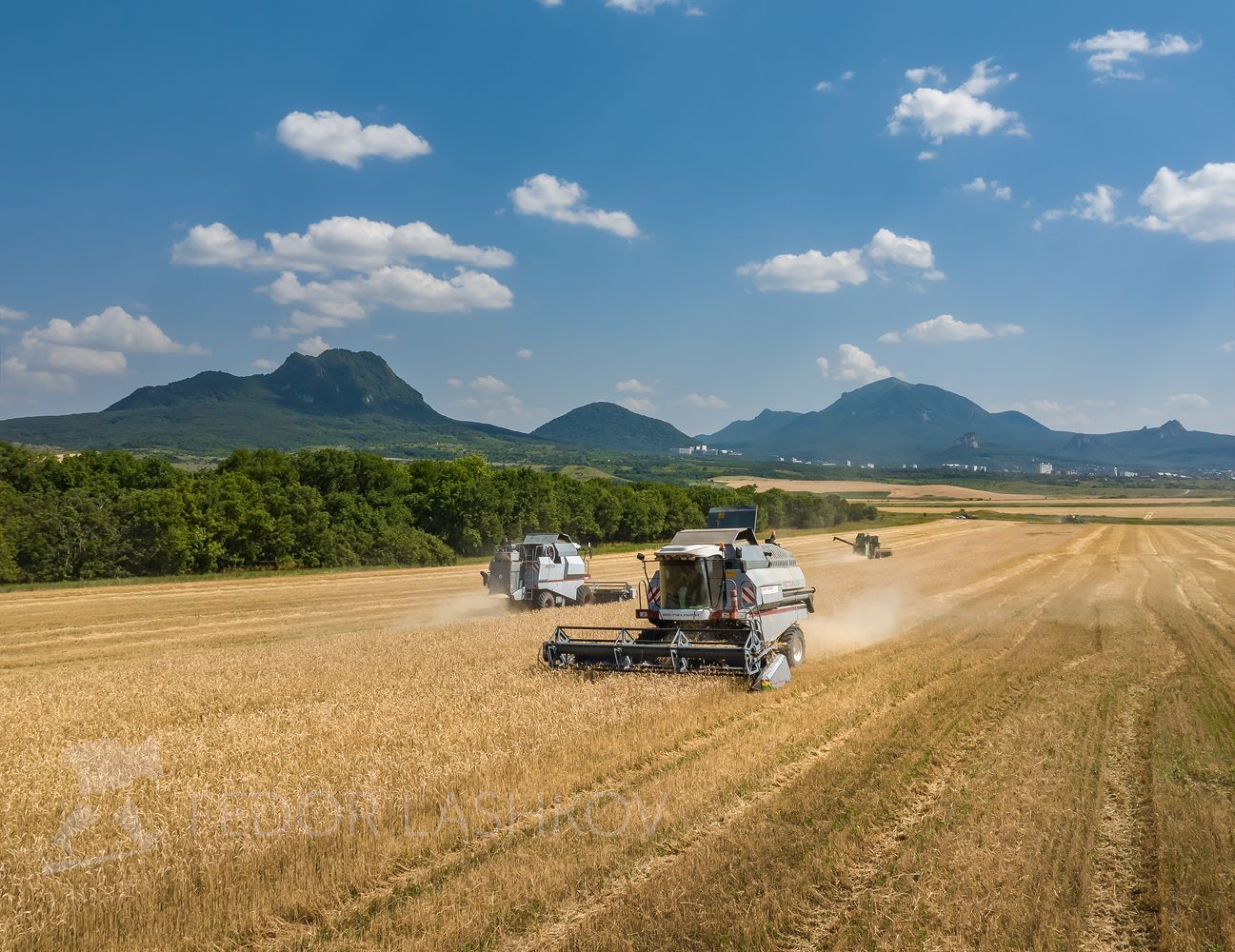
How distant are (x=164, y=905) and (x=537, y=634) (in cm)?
1463

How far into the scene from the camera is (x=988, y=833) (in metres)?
7.89

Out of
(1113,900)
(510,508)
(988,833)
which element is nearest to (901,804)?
(988,833)

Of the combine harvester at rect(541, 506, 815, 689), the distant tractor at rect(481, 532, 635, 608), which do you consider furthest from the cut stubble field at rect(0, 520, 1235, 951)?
the distant tractor at rect(481, 532, 635, 608)

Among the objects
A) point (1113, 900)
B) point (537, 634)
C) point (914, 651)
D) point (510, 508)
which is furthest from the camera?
point (510, 508)

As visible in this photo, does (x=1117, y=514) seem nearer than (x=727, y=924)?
No

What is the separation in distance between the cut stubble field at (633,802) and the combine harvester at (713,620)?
0.56m

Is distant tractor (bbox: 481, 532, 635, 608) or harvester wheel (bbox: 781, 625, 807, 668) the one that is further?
distant tractor (bbox: 481, 532, 635, 608)

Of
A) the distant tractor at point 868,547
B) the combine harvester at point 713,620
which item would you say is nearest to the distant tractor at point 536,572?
the combine harvester at point 713,620

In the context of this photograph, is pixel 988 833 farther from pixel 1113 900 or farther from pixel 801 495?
pixel 801 495

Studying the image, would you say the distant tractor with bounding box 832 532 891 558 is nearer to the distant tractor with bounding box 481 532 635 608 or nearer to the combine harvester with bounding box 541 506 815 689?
the distant tractor with bounding box 481 532 635 608

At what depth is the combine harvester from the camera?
15.0 metres

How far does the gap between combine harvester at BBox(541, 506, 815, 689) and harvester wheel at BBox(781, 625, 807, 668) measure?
0.07 feet

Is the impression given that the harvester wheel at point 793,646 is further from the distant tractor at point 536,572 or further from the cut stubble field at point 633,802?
the distant tractor at point 536,572

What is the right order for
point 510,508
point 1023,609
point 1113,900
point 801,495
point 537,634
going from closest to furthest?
point 1113,900
point 537,634
point 1023,609
point 510,508
point 801,495
